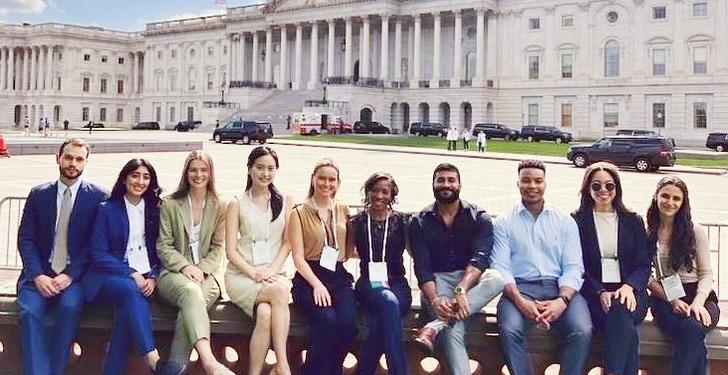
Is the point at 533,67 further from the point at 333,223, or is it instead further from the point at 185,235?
the point at 185,235

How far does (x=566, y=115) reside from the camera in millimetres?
69750

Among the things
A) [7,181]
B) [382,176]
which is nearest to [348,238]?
[382,176]

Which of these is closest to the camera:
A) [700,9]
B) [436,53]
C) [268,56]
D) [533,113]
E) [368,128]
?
[700,9]

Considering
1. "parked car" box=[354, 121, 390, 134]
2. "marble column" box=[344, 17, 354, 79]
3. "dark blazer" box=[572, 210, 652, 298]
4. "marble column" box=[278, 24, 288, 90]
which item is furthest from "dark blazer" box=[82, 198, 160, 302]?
"marble column" box=[278, 24, 288, 90]

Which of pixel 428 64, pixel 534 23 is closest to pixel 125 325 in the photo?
pixel 534 23

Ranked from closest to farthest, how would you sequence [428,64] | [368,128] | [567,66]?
1. [567,66]
2. [368,128]
3. [428,64]

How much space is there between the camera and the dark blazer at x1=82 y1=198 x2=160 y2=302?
21.3 ft

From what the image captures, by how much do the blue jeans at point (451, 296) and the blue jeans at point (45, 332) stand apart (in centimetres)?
317

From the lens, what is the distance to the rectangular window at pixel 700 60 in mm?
61250

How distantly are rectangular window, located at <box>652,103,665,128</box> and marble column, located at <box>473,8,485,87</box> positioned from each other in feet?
54.7

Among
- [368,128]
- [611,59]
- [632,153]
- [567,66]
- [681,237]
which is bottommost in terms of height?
[681,237]

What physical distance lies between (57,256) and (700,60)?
64681mm

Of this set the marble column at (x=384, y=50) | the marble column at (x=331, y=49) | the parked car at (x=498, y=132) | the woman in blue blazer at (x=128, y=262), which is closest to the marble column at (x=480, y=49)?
the parked car at (x=498, y=132)

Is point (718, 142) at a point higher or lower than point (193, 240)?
higher
